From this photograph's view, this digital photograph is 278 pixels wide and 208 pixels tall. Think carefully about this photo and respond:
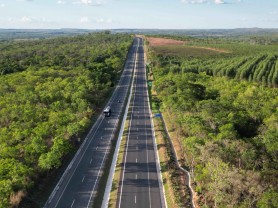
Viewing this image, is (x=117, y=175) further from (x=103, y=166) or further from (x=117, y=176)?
(x=103, y=166)

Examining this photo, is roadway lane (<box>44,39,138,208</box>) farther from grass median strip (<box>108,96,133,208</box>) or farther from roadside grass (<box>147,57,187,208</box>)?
roadside grass (<box>147,57,187,208</box>)

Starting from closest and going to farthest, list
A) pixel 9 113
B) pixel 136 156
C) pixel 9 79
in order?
1. pixel 136 156
2. pixel 9 113
3. pixel 9 79

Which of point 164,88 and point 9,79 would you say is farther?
point 9,79

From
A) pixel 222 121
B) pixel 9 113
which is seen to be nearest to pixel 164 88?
pixel 222 121

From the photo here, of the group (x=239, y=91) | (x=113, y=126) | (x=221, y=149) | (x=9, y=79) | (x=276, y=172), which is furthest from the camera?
(x=9, y=79)

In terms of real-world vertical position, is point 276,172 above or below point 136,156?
above

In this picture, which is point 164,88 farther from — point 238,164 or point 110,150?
point 238,164

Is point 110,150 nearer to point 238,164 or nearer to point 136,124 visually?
point 136,124
